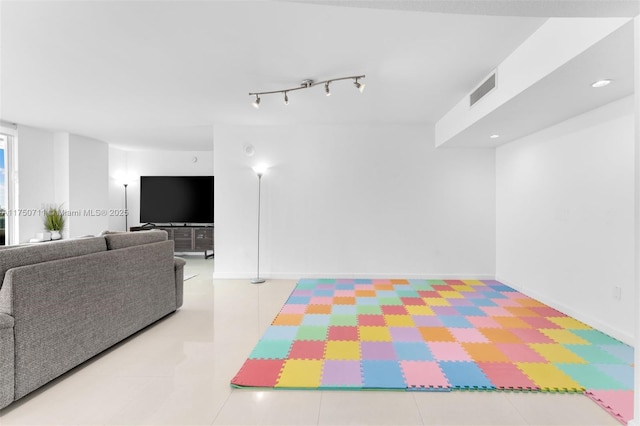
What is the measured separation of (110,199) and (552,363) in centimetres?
891

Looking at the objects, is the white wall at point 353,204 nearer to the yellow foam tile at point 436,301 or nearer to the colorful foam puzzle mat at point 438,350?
the yellow foam tile at point 436,301

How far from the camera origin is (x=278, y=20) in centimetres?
239

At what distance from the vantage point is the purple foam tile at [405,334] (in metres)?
2.89

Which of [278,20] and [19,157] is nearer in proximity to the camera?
[278,20]

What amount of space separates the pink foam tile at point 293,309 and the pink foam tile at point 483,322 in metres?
1.94

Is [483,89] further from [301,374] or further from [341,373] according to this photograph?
[301,374]

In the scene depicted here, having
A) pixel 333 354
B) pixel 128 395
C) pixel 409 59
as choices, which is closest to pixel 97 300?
pixel 128 395

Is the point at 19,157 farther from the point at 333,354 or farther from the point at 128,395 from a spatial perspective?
the point at 333,354

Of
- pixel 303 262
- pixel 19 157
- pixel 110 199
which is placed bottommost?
pixel 303 262

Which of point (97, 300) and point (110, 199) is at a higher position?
point (110, 199)

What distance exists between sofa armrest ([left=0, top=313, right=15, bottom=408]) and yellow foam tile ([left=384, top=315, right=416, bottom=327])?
3017 millimetres

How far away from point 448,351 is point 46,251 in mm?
3363

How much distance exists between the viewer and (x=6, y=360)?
1.84 meters

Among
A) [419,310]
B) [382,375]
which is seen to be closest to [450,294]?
[419,310]
